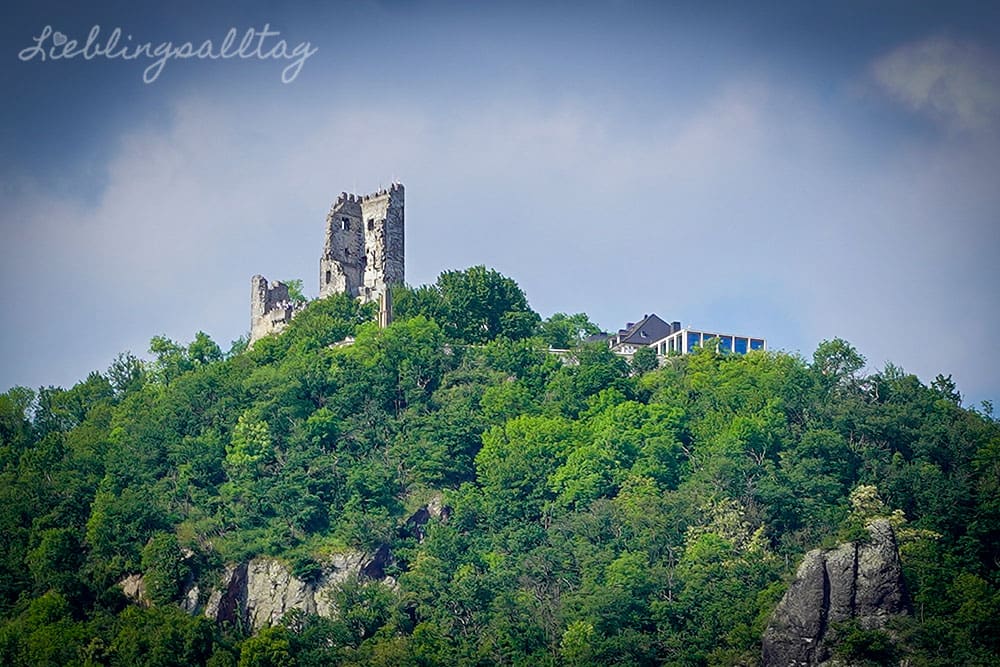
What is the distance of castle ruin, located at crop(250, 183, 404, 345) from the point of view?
330 feet

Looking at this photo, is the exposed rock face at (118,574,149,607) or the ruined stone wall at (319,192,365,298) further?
the ruined stone wall at (319,192,365,298)

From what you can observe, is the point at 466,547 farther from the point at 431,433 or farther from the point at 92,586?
the point at 92,586

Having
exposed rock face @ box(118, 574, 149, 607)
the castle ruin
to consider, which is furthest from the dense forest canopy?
the castle ruin

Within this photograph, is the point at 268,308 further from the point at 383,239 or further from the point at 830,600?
the point at 830,600

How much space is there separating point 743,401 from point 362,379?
47.0 ft

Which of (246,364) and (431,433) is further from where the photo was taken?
(246,364)

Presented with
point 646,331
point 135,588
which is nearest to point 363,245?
point 646,331

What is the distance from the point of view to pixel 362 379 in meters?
87.7

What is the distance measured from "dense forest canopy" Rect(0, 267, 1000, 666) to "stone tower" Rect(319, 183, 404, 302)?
910cm

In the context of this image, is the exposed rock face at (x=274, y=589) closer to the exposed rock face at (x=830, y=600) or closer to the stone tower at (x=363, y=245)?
the exposed rock face at (x=830, y=600)

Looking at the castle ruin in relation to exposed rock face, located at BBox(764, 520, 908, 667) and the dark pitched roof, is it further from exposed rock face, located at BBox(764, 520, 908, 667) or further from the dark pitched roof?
exposed rock face, located at BBox(764, 520, 908, 667)

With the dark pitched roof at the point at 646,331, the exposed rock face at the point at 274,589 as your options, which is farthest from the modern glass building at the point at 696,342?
the exposed rock face at the point at 274,589

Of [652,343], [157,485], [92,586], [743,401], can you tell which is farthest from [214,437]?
[652,343]

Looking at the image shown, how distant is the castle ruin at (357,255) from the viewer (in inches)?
3962
